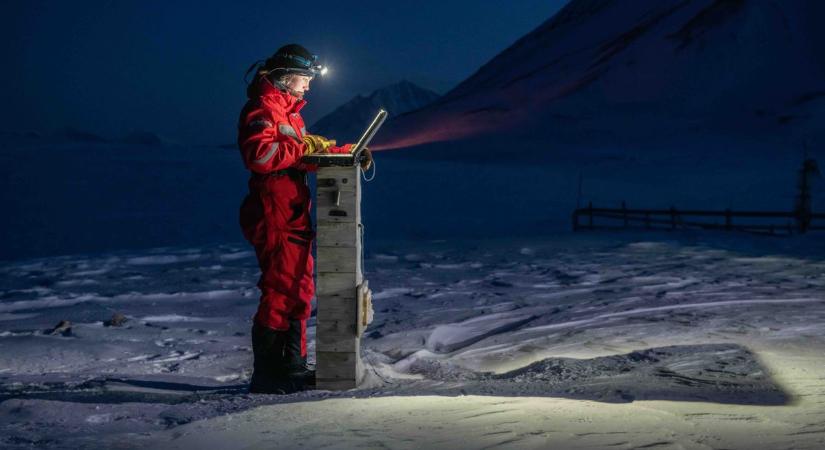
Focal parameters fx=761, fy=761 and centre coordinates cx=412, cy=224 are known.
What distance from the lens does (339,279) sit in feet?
13.1

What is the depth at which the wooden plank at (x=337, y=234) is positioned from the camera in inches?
155

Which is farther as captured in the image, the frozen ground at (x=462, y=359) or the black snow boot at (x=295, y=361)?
the black snow boot at (x=295, y=361)

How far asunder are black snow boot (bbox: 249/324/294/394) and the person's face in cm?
127

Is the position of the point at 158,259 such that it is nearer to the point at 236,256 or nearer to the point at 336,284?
the point at 236,256

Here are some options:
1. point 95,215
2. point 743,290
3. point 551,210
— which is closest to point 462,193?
point 551,210

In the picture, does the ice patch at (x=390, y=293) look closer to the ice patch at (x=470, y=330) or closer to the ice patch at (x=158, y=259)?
the ice patch at (x=470, y=330)

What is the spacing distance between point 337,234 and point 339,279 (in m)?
0.24

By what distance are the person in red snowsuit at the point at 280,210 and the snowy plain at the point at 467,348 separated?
0.31 metres

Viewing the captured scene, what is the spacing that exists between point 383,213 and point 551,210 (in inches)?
206

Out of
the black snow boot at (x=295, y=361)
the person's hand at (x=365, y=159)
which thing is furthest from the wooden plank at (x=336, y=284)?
the person's hand at (x=365, y=159)

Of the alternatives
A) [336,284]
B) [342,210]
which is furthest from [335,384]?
[342,210]

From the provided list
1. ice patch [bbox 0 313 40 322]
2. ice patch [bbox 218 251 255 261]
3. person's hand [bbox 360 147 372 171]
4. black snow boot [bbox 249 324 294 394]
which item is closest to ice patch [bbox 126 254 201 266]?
ice patch [bbox 218 251 255 261]

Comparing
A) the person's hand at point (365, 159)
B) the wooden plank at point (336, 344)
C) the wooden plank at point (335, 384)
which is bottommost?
the wooden plank at point (335, 384)

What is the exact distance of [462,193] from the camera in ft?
83.6
